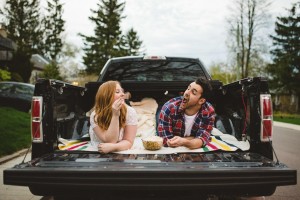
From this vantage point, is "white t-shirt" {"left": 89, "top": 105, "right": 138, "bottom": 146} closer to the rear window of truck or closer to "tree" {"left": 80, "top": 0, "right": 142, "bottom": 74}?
the rear window of truck

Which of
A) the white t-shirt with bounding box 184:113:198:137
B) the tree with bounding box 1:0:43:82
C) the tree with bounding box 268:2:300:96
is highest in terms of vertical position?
the tree with bounding box 1:0:43:82

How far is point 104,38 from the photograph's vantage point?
4562cm

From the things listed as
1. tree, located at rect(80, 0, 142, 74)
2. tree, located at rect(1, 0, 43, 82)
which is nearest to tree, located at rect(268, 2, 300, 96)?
tree, located at rect(80, 0, 142, 74)

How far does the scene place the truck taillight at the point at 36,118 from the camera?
10.1ft

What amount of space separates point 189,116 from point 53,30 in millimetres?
52747

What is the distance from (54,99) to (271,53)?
3939 cm

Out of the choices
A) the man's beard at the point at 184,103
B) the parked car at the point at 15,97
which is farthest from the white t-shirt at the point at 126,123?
the parked car at the point at 15,97

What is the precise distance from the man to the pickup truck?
0.37 m

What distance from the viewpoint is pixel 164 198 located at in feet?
8.96

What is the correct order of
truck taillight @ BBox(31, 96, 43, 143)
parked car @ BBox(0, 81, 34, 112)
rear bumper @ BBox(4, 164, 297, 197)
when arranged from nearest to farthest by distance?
rear bumper @ BBox(4, 164, 297, 197) → truck taillight @ BBox(31, 96, 43, 143) → parked car @ BBox(0, 81, 34, 112)

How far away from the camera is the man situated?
361cm

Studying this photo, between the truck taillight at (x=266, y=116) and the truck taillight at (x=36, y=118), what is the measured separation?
2.10m

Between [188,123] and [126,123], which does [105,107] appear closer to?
[126,123]

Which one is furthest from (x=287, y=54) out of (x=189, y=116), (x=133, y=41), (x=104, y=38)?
(x=189, y=116)
